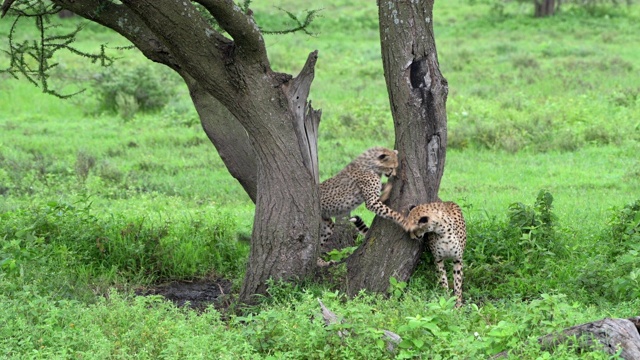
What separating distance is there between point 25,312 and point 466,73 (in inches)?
561

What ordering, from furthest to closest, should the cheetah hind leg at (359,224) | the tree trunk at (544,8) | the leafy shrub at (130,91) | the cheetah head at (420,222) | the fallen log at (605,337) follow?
the tree trunk at (544,8), the leafy shrub at (130,91), the cheetah hind leg at (359,224), the cheetah head at (420,222), the fallen log at (605,337)

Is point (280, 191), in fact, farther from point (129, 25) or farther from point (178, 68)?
point (129, 25)

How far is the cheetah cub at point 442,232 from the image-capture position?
276 inches

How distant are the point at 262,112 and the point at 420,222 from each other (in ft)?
4.79

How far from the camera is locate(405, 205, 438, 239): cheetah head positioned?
6.98 m

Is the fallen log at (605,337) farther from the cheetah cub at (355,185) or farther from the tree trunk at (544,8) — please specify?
the tree trunk at (544,8)

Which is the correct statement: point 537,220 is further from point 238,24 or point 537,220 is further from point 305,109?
point 238,24

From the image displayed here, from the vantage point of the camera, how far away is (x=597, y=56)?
68.2 feet

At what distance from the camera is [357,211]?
10.2 m

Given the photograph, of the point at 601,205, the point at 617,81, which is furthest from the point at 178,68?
the point at 617,81

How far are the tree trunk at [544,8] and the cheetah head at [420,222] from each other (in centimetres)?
2274

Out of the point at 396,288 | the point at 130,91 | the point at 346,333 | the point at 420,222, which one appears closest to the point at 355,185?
the point at 420,222

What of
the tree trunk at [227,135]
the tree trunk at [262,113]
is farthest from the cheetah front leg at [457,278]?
the tree trunk at [227,135]

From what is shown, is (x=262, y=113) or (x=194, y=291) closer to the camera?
(x=262, y=113)
